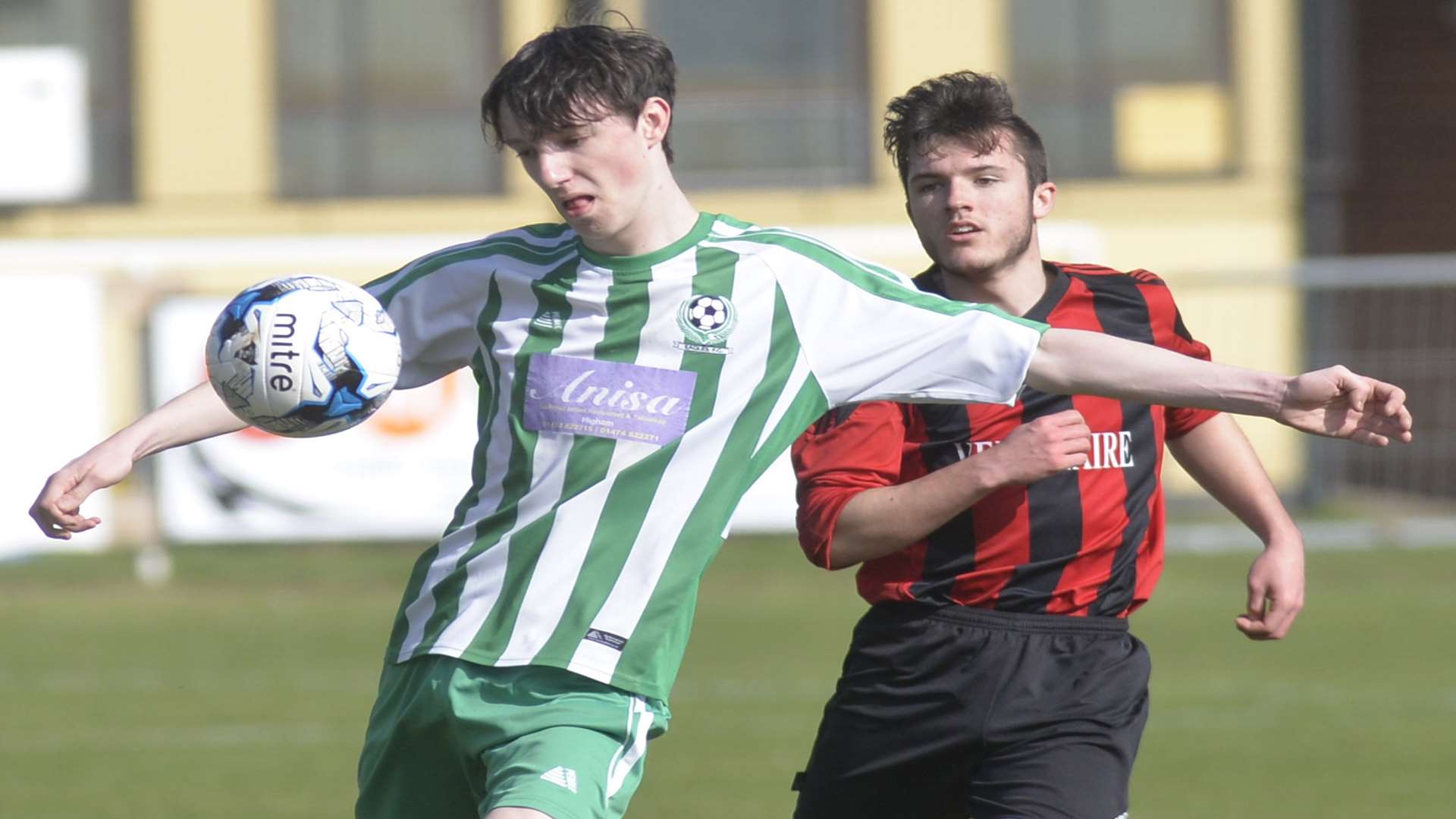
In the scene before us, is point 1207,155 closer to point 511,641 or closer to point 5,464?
point 5,464

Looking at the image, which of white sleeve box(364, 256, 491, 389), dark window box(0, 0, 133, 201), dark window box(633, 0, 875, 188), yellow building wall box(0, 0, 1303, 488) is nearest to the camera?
white sleeve box(364, 256, 491, 389)

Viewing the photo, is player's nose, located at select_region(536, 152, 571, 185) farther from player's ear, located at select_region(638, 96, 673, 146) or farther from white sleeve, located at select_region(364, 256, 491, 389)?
white sleeve, located at select_region(364, 256, 491, 389)

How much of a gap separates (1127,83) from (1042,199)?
1271cm

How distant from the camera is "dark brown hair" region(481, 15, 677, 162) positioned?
3.37 m

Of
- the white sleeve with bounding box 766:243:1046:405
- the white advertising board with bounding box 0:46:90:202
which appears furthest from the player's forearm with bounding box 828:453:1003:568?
the white advertising board with bounding box 0:46:90:202

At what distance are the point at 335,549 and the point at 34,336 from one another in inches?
88.6

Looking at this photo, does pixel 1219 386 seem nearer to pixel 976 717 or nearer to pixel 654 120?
pixel 976 717

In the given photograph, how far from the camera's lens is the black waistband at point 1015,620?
3.86 meters

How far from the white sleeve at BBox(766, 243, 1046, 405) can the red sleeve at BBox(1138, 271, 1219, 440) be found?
0.60 m

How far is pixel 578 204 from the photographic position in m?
3.39

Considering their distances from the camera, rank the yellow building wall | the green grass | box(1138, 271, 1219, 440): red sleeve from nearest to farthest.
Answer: box(1138, 271, 1219, 440): red sleeve → the green grass → the yellow building wall

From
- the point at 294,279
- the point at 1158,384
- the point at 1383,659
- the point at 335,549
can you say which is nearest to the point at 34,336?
the point at 335,549

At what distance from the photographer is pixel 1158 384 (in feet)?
10.8

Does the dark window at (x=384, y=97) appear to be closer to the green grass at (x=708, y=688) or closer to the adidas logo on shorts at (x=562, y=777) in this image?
the green grass at (x=708, y=688)
